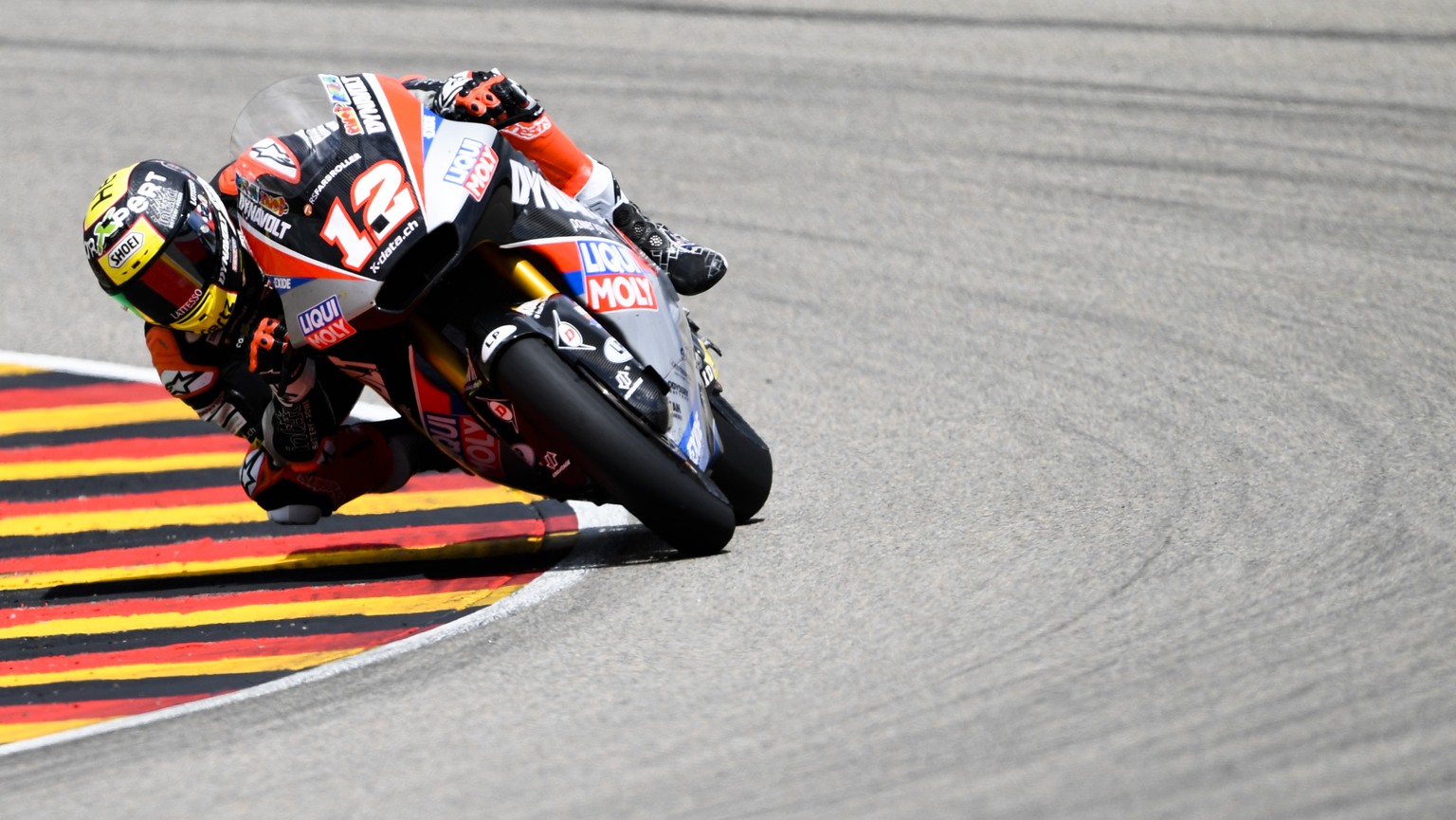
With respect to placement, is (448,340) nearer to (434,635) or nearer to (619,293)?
(619,293)

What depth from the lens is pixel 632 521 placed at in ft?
21.0

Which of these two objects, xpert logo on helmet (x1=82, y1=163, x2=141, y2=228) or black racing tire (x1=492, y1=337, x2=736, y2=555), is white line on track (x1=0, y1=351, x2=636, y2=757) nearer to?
black racing tire (x1=492, y1=337, x2=736, y2=555)

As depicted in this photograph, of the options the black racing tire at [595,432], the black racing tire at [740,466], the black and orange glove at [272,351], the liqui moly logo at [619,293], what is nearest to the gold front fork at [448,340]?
the liqui moly logo at [619,293]

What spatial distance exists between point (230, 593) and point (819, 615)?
222 cm

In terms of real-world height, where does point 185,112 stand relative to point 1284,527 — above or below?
below

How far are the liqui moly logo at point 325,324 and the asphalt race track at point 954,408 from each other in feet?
3.16

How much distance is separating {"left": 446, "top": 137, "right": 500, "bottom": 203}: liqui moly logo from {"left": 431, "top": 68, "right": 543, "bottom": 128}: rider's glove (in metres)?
0.34

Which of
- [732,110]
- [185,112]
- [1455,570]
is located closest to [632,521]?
[1455,570]

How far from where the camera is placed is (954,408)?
7.12 meters

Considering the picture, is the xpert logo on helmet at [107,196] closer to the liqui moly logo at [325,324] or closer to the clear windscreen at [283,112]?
the clear windscreen at [283,112]

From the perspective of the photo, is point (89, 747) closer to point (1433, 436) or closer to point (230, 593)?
point (230, 593)

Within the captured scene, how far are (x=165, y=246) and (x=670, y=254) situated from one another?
167 cm

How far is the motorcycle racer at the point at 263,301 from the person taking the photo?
17.9 feet

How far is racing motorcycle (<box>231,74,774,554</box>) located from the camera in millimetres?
5141
